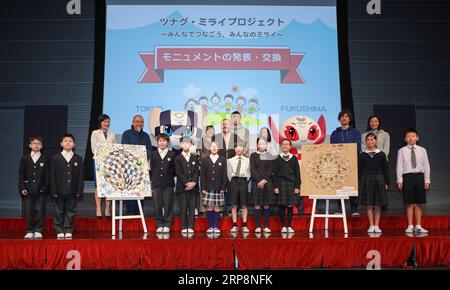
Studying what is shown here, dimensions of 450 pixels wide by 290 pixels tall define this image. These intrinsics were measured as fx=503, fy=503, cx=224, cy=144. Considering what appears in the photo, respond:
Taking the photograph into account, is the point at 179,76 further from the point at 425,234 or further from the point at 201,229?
the point at 425,234

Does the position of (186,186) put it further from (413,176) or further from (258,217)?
(413,176)

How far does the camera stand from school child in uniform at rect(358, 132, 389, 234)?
18.7ft

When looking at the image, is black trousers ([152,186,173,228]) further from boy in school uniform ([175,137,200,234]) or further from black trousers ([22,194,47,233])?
black trousers ([22,194,47,233])

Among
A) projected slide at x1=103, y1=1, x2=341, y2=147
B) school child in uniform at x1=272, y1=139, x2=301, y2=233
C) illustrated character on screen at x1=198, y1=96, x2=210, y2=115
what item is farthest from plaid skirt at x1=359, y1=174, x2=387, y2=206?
illustrated character on screen at x1=198, y1=96, x2=210, y2=115

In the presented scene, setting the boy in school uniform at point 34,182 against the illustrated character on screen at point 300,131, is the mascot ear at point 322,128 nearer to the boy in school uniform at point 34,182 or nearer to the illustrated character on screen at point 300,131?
the illustrated character on screen at point 300,131

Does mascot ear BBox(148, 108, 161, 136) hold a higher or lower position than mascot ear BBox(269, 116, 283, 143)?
higher

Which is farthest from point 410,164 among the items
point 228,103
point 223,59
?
point 223,59

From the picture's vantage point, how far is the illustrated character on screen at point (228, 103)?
7.47 meters

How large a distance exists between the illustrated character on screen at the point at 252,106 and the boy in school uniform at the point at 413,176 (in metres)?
2.33

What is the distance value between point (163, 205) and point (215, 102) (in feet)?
7.02

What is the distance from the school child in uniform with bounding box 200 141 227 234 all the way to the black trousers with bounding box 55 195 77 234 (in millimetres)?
1491

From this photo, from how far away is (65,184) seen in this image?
5.62 metres

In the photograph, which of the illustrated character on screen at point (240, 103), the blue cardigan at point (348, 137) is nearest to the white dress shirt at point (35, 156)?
the illustrated character on screen at point (240, 103)

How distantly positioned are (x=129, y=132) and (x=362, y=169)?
2.96 meters
